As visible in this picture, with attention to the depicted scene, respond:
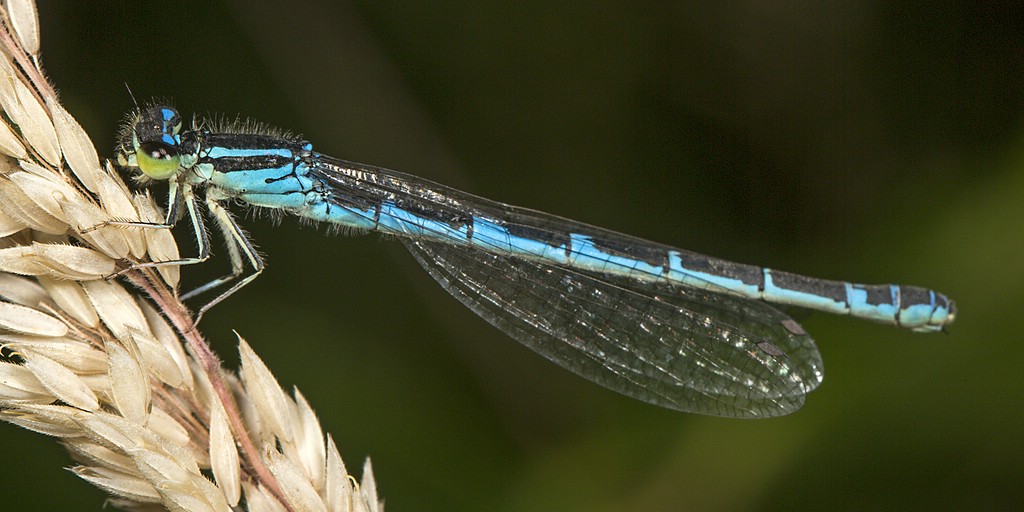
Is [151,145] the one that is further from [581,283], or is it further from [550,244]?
[581,283]

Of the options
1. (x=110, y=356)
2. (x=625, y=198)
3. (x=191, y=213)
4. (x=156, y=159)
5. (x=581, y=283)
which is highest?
(x=156, y=159)

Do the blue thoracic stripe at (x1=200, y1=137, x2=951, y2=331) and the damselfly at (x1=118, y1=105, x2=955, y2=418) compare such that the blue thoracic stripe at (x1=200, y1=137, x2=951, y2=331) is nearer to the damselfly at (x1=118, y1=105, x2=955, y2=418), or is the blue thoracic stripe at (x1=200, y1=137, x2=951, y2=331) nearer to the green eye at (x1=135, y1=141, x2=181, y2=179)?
the damselfly at (x1=118, y1=105, x2=955, y2=418)

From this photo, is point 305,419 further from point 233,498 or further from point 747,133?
point 747,133

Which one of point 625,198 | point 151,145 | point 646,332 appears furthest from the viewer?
point 625,198

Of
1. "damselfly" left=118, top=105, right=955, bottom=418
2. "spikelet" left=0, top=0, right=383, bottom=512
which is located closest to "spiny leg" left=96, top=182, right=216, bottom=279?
"damselfly" left=118, top=105, right=955, bottom=418

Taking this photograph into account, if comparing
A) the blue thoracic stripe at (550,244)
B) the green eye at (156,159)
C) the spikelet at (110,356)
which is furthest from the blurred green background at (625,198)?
the spikelet at (110,356)

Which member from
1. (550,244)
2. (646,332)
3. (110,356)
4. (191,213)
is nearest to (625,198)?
(550,244)

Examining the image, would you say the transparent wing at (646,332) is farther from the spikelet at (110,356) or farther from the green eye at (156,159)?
the spikelet at (110,356)

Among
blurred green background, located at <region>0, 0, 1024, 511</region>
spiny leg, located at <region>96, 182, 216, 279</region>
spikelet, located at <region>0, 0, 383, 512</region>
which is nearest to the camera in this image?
spikelet, located at <region>0, 0, 383, 512</region>
